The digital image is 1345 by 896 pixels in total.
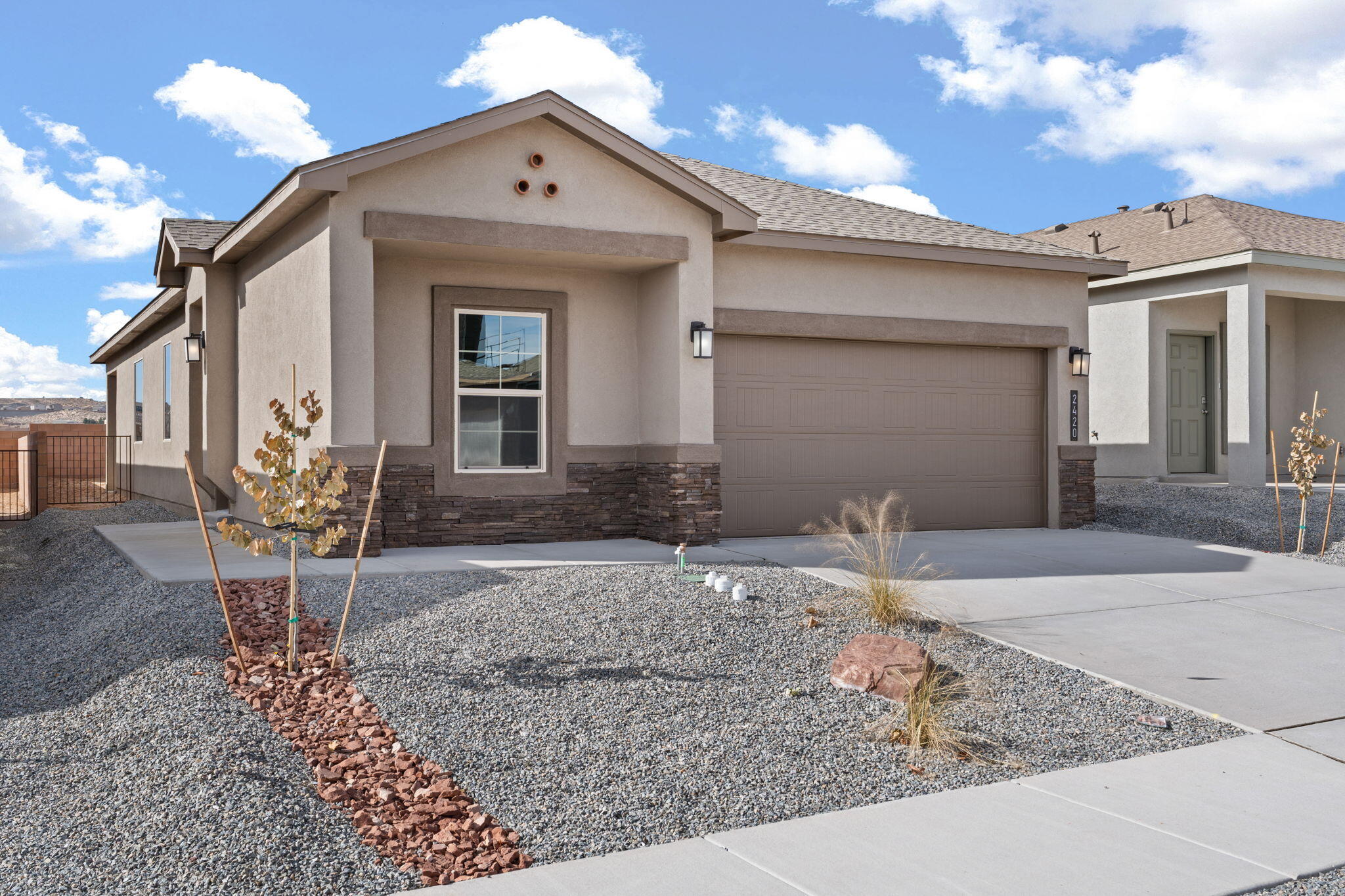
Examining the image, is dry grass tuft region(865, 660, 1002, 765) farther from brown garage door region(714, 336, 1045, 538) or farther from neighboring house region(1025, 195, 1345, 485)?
neighboring house region(1025, 195, 1345, 485)

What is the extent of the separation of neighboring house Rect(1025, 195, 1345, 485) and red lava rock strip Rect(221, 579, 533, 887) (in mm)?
13064

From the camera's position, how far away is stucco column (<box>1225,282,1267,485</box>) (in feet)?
50.2

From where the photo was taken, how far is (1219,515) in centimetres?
1325

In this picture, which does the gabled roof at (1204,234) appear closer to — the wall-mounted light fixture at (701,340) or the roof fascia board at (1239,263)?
the roof fascia board at (1239,263)

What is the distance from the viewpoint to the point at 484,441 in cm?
1110

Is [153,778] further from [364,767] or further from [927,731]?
[927,731]

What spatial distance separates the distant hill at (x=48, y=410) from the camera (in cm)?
4925

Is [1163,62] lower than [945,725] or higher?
higher

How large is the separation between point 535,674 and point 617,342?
20.2ft

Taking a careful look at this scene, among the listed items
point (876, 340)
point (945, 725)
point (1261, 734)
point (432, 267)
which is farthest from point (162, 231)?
point (1261, 734)

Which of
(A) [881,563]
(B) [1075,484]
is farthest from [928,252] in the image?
(A) [881,563]

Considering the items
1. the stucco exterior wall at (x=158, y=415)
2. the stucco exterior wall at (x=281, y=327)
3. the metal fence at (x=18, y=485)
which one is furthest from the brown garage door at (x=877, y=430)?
the metal fence at (x=18, y=485)

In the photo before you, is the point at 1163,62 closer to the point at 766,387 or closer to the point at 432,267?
the point at 766,387

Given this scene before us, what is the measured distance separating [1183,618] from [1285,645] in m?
0.75
